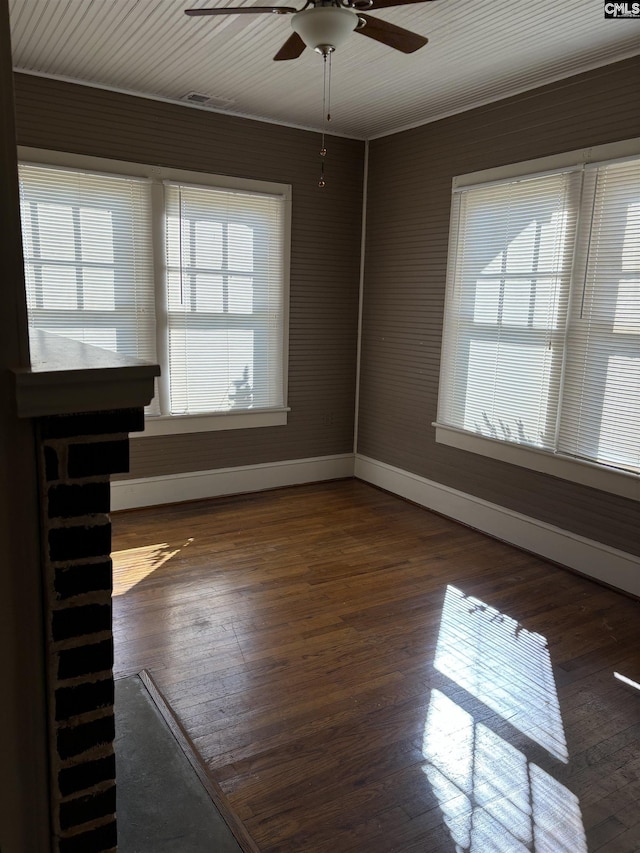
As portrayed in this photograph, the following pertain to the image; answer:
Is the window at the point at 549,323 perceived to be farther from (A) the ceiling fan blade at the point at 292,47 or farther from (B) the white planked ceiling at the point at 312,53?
(A) the ceiling fan blade at the point at 292,47

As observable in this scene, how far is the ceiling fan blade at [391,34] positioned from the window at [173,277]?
87.1 inches

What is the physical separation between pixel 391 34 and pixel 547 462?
2521mm

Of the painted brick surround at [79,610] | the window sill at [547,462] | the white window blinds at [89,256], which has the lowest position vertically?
the window sill at [547,462]

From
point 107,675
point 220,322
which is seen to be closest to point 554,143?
point 220,322

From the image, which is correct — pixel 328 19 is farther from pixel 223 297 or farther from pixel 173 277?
pixel 223 297

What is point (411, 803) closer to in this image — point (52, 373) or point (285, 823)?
point (285, 823)

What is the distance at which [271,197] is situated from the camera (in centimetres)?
487

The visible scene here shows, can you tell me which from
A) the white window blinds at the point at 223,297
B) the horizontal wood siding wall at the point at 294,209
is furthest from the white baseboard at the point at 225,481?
the white window blinds at the point at 223,297

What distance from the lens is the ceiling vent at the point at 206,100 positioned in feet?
14.0

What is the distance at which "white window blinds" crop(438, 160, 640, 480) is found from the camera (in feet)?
11.2

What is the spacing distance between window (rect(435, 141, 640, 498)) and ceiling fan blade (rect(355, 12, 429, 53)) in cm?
141

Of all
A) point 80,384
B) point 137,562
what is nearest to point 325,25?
point 80,384

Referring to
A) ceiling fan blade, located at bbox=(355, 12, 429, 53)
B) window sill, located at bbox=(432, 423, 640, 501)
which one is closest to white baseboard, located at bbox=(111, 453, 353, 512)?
window sill, located at bbox=(432, 423, 640, 501)

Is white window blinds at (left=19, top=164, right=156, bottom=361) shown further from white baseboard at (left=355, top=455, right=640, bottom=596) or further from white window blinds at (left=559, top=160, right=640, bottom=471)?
white window blinds at (left=559, top=160, right=640, bottom=471)
